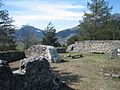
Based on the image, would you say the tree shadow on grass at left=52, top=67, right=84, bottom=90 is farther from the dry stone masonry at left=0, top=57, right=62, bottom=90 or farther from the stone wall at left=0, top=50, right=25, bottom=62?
the stone wall at left=0, top=50, right=25, bottom=62

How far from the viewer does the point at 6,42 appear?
176 feet

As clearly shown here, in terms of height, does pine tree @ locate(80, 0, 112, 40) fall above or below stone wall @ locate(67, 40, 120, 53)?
above

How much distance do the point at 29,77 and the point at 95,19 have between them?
50.2m

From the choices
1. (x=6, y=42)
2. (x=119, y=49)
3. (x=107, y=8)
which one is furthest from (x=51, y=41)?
(x=119, y=49)

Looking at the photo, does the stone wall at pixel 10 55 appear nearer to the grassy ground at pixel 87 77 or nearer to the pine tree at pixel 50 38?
the grassy ground at pixel 87 77

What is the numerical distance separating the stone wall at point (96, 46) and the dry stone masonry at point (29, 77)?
68.6 ft

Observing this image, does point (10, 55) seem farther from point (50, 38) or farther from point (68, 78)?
point (50, 38)

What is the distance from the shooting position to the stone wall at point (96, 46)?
3328 centimetres

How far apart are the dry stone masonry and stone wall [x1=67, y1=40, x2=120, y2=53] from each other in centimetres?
2090

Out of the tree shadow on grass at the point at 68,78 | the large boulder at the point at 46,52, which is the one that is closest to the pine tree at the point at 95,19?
the large boulder at the point at 46,52

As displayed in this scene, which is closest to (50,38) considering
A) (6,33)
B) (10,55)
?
(6,33)

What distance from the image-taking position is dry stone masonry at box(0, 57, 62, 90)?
10641mm

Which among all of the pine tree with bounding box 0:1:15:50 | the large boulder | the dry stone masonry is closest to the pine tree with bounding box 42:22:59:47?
the pine tree with bounding box 0:1:15:50

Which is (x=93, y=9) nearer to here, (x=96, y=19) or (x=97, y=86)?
(x=96, y=19)
